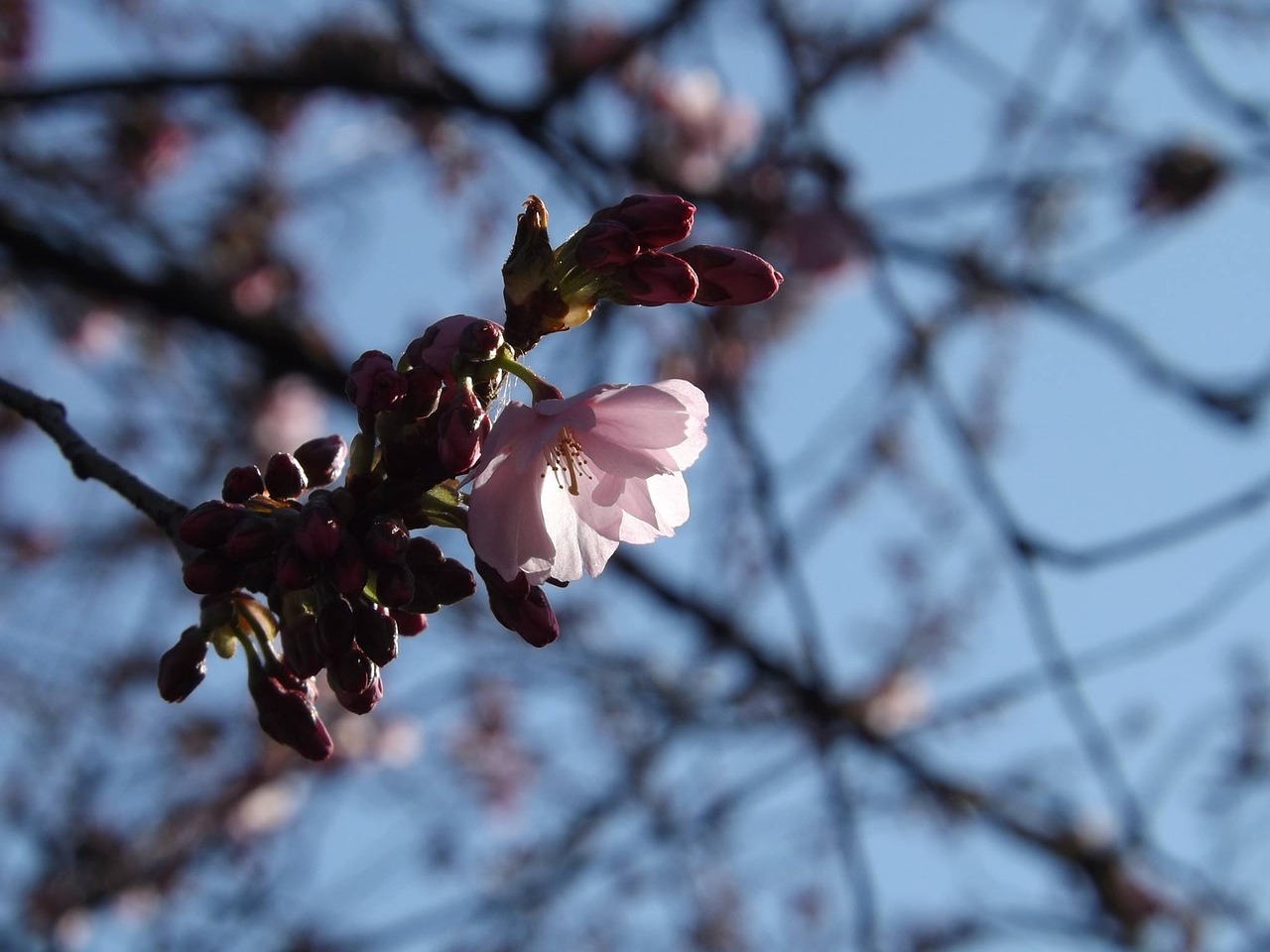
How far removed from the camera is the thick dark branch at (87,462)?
3.71 ft

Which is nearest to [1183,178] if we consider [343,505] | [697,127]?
[697,127]

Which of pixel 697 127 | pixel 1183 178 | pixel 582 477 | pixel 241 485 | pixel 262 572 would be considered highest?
pixel 697 127

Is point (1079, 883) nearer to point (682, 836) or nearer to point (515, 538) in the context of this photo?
point (682, 836)

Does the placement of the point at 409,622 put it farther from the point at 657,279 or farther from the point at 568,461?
the point at 657,279

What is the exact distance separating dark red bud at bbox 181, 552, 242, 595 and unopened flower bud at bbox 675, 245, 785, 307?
57cm

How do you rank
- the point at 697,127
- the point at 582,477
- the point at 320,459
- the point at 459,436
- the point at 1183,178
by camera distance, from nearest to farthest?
the point at 459,436
the point at 320,459
the point at 582,477
the point at 1183,178
the point at 697,127

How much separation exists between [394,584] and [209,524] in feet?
0.64

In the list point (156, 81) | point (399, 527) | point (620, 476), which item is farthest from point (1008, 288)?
point (399, 527)

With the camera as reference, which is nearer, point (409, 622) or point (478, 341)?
point (478, 341)

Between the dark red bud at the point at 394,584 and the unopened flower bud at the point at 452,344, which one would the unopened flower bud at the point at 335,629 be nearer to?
the dark red bud at the point at 394,584

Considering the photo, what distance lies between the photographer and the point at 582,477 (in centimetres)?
143

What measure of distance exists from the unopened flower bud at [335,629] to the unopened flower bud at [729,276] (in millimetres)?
500

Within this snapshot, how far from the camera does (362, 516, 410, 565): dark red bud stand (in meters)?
1.10

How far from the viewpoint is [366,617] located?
1.15m
